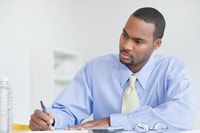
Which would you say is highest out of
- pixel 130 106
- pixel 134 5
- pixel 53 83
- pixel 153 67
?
pixel 134 5

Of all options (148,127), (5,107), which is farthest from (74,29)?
(5,107)

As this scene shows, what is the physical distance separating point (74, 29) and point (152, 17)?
2.25 metres

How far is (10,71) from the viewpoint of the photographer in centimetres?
291

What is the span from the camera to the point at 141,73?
181 cm

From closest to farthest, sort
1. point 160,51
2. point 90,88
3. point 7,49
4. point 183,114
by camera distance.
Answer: point 183,114 < point 90,88 < point 7,49 < point 160,51

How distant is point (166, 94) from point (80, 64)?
223 cm

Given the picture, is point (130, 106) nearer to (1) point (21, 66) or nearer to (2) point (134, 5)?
(1) point (21, 66)

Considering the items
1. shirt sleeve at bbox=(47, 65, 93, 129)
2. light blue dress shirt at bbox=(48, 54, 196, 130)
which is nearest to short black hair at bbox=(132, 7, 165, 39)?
light blue dress shirt at bbox=(48, 54, 196, 130)

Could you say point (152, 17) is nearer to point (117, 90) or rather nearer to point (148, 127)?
point (117, 90)

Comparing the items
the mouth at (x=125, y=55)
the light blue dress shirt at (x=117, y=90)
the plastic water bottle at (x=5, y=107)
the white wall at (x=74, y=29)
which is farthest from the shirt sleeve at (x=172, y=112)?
the white wall at (x=74, y=29)

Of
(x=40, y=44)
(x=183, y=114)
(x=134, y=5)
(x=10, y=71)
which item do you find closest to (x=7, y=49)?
(x=10, y=71)

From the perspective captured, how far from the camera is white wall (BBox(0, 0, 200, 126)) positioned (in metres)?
2.97

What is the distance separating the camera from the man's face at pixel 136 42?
1751mm

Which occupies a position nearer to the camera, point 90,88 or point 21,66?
point 90,88
